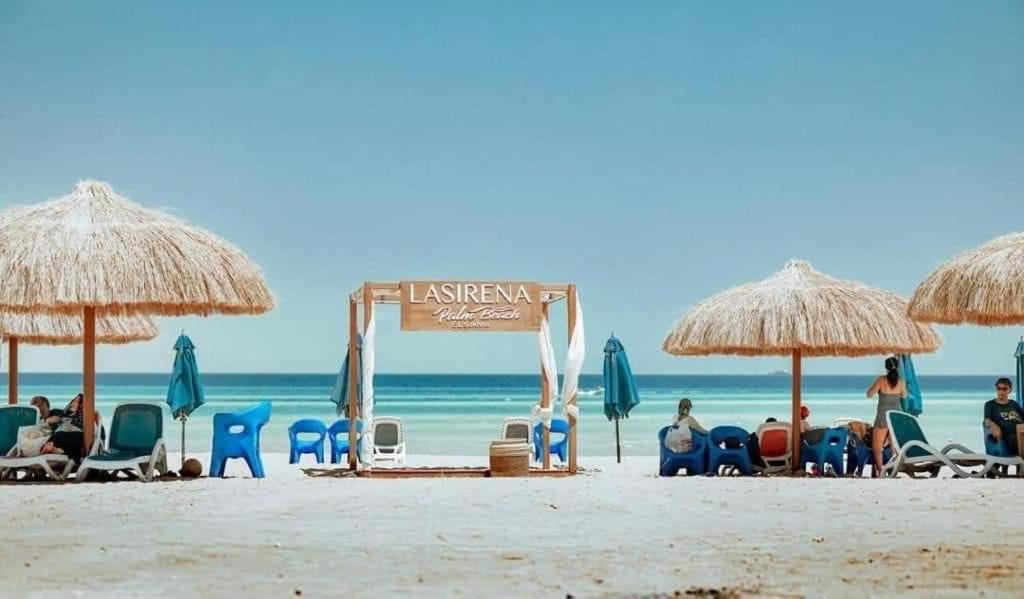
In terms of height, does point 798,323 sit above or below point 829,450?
above

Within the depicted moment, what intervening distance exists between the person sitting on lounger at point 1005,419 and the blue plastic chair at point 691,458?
7.65 feet

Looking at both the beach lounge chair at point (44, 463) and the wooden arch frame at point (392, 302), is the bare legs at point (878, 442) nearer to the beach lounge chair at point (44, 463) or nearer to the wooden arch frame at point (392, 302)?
the wooden arch frame at point (392, 302)

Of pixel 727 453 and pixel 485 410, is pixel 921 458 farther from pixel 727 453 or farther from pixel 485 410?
pixel 485 410

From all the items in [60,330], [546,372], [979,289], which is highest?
[979,289]

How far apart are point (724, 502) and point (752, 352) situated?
3075mm

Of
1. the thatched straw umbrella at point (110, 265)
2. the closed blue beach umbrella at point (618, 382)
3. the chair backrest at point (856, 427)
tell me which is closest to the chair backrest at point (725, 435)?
the chair backrest at point (856, 427)

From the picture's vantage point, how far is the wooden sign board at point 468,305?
10.6 meters

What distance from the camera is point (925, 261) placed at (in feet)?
136

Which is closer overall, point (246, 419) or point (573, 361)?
point (246, 419)

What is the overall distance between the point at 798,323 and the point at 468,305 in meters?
2.86

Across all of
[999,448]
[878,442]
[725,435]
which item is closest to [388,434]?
[725,435]

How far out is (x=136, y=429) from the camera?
33.3 feet

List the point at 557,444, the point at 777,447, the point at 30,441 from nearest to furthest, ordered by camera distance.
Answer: the point at 30,441
the point at 777,447
the point at 557,444

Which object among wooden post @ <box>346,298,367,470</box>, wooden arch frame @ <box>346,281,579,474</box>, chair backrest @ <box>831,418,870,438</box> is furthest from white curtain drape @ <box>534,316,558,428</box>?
chair backrest @ <box>831,418,870,438</box>
